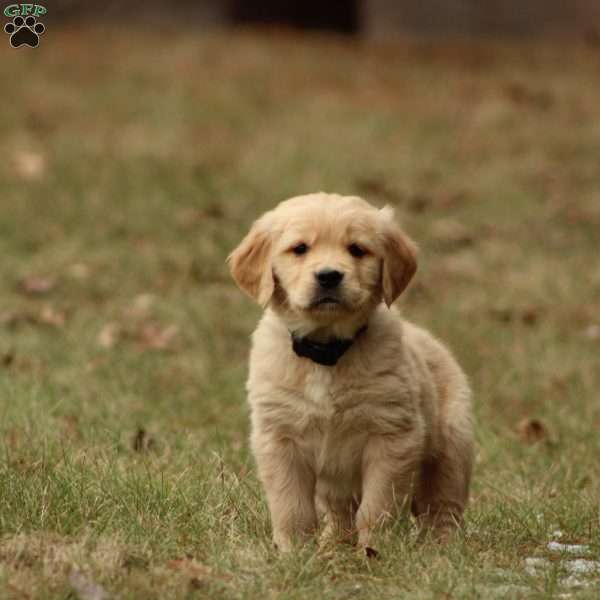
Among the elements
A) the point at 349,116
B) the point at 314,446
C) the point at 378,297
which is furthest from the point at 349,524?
the point at 349,116

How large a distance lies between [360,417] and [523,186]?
688 cm

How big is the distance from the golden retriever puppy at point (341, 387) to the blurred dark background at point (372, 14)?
1197cm

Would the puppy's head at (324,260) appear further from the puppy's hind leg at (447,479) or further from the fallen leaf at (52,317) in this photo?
the fallen leaf at (52,317)

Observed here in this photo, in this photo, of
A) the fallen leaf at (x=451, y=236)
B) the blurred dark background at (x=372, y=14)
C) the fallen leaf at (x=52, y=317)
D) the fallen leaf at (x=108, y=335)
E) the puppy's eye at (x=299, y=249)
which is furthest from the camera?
the blurred dark background at (x=372, y=14)

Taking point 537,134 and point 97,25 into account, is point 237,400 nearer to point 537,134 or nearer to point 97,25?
point 537,134

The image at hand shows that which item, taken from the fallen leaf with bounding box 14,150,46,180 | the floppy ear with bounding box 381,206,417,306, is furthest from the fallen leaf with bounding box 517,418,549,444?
the fallen leaf with bounding box 14,150,46,180

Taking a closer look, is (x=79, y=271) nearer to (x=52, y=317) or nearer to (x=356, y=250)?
(x=52, y=317)

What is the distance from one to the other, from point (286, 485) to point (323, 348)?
425 mm

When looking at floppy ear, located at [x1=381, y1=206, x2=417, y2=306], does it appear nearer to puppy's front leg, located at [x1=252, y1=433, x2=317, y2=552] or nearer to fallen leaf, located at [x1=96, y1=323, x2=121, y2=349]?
puppy's front leg, located at [x1=252, y1=433, x2=317, y2=552]

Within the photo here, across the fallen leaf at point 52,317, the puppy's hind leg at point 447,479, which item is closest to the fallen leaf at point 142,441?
the puppy's hind leg at point 447,479

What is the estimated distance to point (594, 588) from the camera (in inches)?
123

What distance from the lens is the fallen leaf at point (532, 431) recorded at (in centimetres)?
525

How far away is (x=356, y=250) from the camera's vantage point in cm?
392

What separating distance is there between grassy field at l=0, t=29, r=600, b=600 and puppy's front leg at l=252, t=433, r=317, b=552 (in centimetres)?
9
